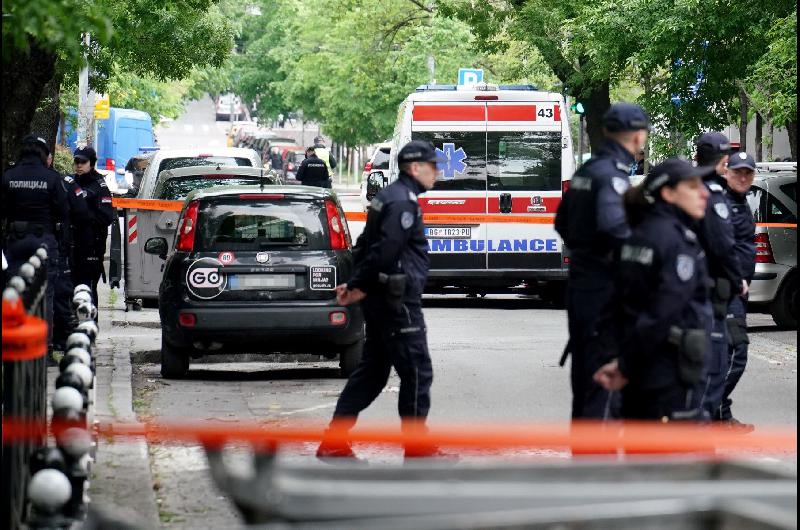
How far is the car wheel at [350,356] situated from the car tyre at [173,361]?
1.20m

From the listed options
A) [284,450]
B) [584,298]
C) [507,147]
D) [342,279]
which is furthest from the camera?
[507,147]

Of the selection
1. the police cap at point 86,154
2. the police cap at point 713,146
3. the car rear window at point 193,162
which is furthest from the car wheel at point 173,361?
the car rear window at point 193,162

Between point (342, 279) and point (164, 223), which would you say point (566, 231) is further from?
point (164, 223)

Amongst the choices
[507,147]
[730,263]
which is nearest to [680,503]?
[730,263]

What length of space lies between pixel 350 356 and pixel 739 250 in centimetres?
364

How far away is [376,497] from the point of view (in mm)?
4207

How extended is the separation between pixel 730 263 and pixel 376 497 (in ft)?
17.2

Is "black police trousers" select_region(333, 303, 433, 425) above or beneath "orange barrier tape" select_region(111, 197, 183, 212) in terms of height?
beneath

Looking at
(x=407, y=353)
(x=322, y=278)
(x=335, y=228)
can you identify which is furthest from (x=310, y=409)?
(x=407, y=353)

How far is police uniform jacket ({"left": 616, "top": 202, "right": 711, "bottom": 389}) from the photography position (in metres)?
7.05

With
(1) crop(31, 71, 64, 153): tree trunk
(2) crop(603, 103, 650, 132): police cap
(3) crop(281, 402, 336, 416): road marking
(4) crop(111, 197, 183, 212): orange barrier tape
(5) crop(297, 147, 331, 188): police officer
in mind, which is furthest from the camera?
(5) crop(297, 147, 331, 188): police officer

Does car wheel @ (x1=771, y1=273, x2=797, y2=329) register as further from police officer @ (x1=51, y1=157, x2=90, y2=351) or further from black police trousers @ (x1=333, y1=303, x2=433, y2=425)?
black police trousers @ (x1=333, y1=303, x2=433, y2=425)

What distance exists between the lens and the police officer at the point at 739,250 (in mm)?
10852

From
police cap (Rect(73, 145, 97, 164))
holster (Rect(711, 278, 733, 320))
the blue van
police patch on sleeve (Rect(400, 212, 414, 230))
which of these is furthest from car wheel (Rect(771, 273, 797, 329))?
the blue van
